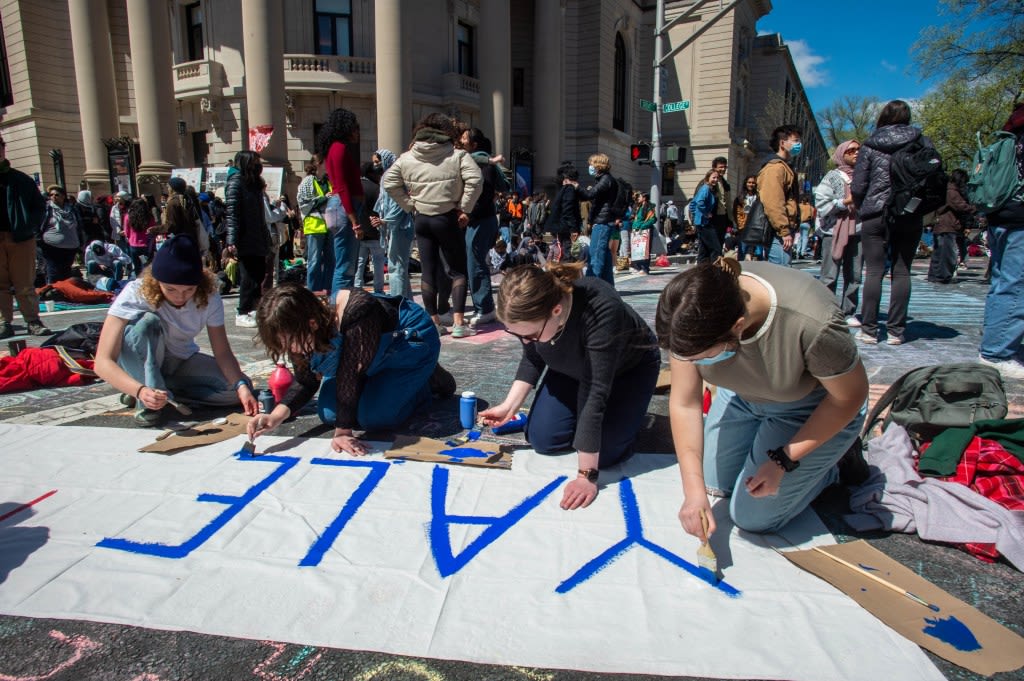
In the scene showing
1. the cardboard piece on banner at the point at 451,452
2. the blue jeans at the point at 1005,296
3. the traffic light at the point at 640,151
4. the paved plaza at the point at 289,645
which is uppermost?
the traffic light at the point at 640,151

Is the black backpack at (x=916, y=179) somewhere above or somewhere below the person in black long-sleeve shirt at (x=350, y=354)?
above

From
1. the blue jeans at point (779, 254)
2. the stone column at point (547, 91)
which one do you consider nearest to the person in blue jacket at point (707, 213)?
the blue jeans at point (779, 254)

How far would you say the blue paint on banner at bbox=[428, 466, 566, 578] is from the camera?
2.05 meters

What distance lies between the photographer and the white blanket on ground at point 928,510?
2049 millimetres

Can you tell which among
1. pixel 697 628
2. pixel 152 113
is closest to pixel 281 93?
pixel 152 113

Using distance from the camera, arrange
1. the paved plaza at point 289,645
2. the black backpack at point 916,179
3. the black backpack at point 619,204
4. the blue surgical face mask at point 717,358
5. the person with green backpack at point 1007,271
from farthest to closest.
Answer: the black backpack at point 619,204
the black backpack at point 916,179
the person with green backpack at point 1007,271
the blue surgical face mask at point 717,358
the paved plaza at point 289,645

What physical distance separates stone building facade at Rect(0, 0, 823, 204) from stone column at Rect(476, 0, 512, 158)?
0.04m

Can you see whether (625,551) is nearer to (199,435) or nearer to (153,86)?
(199,435)

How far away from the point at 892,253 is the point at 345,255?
4.53m

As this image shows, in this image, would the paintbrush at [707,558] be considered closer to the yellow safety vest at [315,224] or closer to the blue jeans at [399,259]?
the blue jeans at [399,259]

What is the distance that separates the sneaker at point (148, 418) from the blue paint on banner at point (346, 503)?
1.08m

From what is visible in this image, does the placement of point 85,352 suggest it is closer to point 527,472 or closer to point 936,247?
point 527,472

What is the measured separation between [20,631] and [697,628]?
5.99 feet

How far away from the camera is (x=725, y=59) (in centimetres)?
2850
